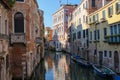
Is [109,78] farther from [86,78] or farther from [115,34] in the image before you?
[115,34]

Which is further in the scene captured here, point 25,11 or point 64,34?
point 64,34

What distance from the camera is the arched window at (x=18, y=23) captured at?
18.6 m

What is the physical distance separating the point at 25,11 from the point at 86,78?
301 inches

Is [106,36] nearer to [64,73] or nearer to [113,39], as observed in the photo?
[113,39]

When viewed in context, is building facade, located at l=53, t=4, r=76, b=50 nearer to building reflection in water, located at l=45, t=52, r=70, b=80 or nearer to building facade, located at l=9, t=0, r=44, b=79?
building reflection in water, located at l=45, t=52, r=70, b=80

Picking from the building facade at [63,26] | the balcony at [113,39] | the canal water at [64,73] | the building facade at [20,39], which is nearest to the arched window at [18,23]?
the building facade at [20,39]

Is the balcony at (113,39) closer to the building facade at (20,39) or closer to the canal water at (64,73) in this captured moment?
the canal water at (64,73)

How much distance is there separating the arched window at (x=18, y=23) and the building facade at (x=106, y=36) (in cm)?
803

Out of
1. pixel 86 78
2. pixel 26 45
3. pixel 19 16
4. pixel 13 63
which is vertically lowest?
pixel 86 78

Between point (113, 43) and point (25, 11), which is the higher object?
point (25, 11)

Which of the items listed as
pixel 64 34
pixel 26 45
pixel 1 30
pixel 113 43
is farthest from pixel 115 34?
pixel 64 34

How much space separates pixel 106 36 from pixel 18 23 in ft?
31.0

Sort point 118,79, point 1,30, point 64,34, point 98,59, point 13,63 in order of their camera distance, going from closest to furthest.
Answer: point 1,30 < point 118,79 < point 13,63 < point 98,59 < point 64,34

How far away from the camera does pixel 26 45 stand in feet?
61.1
